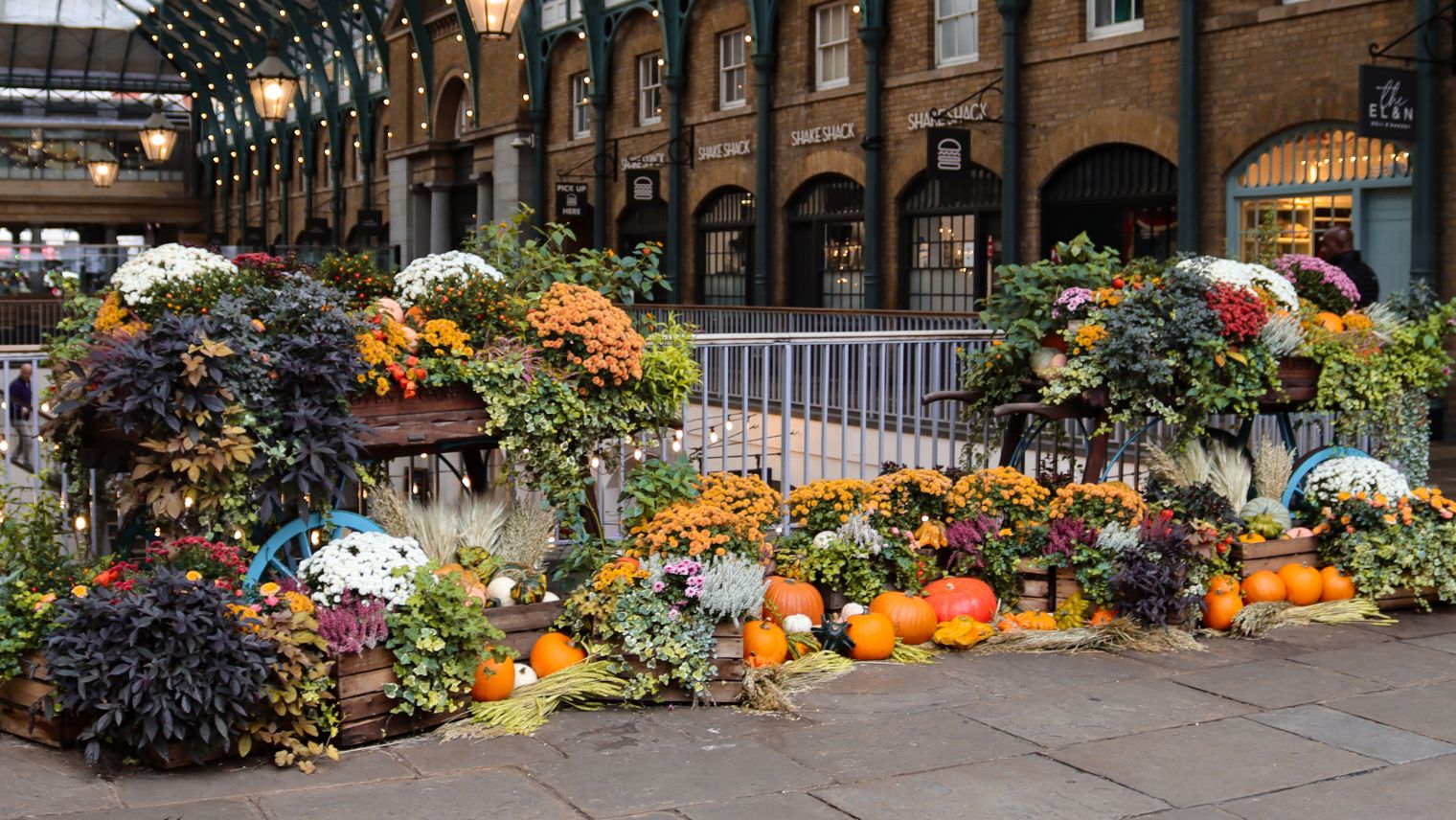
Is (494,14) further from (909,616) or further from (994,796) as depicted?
(994,796)

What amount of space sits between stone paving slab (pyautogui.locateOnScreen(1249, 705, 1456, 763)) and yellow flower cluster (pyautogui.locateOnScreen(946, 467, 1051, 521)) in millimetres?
1751

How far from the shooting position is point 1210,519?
775 cm

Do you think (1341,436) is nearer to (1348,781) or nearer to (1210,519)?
(1210,519)

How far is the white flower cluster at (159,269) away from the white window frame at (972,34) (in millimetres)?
15385

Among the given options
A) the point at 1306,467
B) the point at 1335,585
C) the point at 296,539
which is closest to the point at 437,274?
the point at 296,539

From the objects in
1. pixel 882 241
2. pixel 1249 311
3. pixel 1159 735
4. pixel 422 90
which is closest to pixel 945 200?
pixel 882 241

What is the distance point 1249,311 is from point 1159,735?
2810 millimetres

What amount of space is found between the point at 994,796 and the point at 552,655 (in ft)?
6.31

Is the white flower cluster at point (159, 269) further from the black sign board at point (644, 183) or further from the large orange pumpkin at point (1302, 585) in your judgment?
the black sign board at point (644, 183)

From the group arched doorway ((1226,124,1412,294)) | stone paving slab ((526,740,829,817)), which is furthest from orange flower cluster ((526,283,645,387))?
arched doorway ((1226,124,1412,294))

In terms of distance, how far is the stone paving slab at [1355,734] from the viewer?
18.2 feet

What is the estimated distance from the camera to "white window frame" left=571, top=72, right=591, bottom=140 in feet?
101

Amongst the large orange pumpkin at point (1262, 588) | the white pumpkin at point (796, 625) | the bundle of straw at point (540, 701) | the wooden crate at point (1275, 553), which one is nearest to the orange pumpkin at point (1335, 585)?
the wooden crate at point (1275, 553)

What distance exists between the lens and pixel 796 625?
6.96 metres
